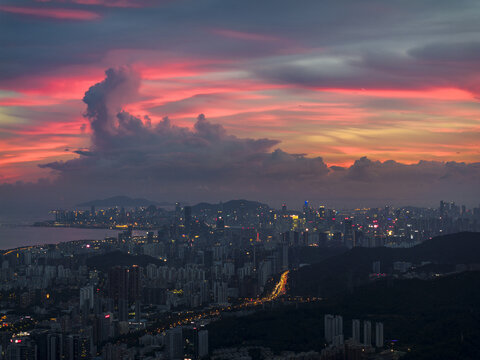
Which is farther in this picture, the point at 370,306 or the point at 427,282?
the point at 427,282

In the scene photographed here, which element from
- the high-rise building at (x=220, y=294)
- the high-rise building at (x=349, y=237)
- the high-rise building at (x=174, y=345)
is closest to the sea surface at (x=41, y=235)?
the high-rise building at (x=349, y=237)

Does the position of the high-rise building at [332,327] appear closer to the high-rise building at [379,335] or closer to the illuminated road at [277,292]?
the high-rise building at [379,335]

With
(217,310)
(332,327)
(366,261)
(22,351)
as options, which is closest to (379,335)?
(332,327)

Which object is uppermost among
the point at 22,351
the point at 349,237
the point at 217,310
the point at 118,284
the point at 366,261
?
the point at 349,237

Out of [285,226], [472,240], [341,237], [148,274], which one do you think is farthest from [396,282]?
[285,226]

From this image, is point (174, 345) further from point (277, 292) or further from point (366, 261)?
point (366, 261)

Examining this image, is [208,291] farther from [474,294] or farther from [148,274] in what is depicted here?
[474,294]
